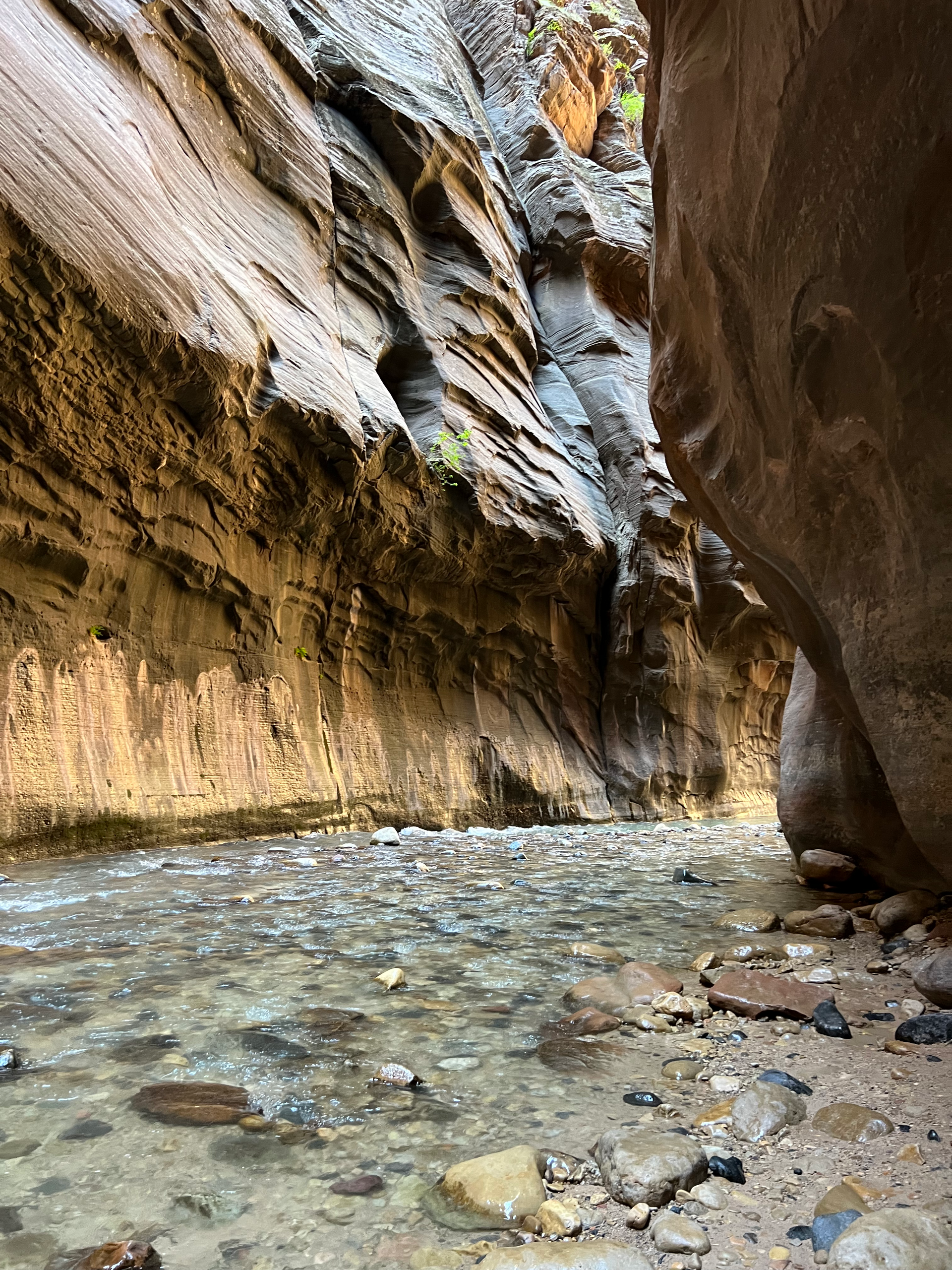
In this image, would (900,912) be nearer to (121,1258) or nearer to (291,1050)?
(291,1050)

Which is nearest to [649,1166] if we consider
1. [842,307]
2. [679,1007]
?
[679,1007]

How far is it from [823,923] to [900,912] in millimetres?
319

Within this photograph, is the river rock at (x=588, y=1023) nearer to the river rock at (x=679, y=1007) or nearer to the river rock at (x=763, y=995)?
the river rock at (x=679, y=1007)

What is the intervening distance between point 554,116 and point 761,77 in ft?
55.1

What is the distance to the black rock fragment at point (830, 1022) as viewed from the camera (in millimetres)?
1889

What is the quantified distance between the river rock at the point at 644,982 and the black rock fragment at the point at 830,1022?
416mm

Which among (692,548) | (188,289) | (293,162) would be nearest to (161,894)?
(188,289)

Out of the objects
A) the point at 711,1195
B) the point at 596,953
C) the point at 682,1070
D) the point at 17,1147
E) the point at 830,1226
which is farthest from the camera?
the point at 596,953

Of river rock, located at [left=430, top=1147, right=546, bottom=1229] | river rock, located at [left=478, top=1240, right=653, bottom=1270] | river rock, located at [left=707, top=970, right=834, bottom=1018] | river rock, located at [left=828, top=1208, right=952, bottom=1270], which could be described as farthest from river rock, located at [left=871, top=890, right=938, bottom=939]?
river rock, located at [left=478, top=1240, right=653, bottom=1270]

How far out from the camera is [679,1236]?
1071mm

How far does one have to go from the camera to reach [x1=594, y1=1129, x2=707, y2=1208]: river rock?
3.87 feet

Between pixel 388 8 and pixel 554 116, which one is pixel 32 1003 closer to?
pixel 388 8

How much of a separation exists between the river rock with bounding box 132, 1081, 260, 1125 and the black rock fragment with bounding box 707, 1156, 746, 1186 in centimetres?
89

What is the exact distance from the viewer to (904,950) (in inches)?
106
